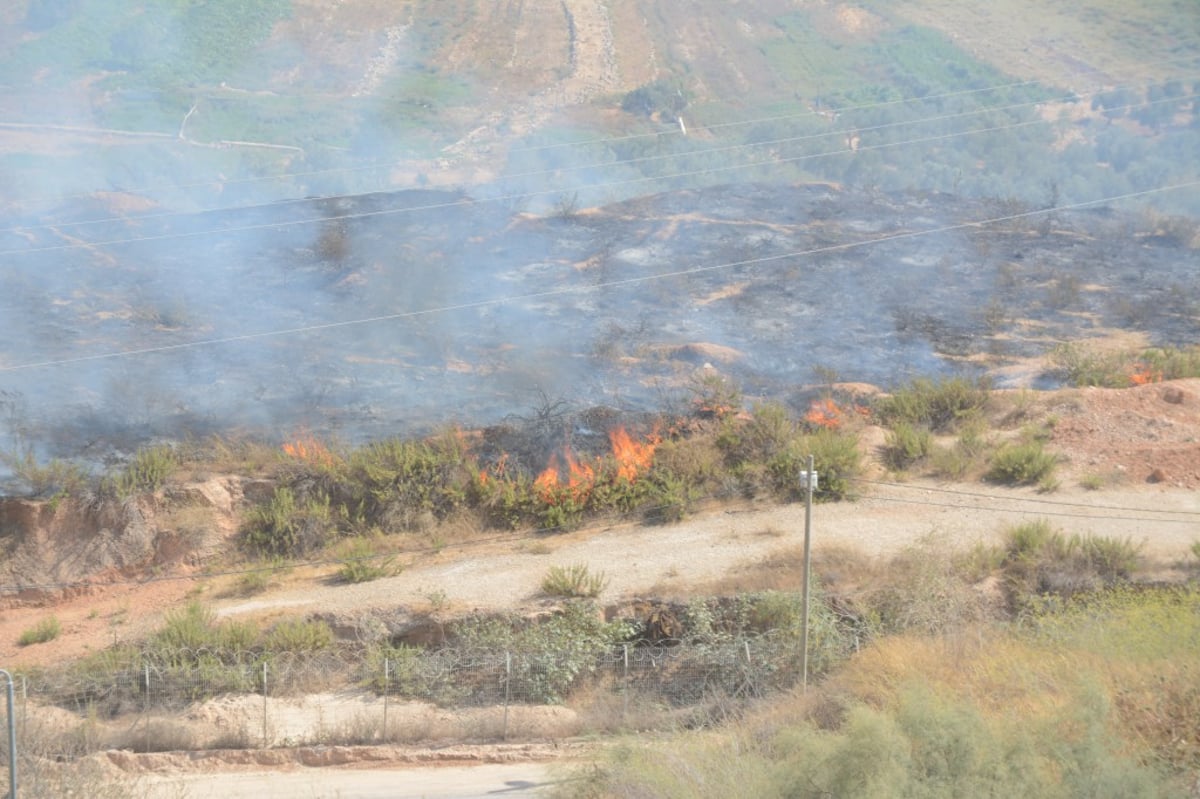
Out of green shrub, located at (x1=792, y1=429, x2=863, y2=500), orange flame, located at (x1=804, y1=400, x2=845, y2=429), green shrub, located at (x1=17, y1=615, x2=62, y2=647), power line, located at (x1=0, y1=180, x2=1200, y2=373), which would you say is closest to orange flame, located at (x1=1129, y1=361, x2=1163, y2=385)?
orange flame, located at (x1=804, y1=400, x2=845, y2=429)

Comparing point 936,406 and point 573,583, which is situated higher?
point 936,406

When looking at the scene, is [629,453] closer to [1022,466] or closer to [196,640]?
[1022,466]

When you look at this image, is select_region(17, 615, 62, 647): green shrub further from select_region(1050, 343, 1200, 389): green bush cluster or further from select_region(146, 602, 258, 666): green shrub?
select_region(1050, 343, 1200, 389): green bush cluster

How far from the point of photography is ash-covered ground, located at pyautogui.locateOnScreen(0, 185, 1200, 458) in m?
22.0

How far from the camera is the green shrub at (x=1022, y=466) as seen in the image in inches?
752

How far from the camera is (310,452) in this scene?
781 inches

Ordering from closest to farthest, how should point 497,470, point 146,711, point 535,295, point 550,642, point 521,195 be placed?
point 146,711
point 550,642
point 497,470
point 535,295
point 521,195

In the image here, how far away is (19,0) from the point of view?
4572 centimetres

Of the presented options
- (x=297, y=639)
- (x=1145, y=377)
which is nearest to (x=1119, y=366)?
(x=1145, y=377)

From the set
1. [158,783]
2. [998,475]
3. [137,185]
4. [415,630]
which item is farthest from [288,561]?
[137,185]

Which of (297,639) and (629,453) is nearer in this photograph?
(297,639)

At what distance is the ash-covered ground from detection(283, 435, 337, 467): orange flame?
2.73 ft

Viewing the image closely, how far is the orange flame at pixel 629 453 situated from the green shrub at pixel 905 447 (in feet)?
13.1

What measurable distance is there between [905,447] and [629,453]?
15.3ft
